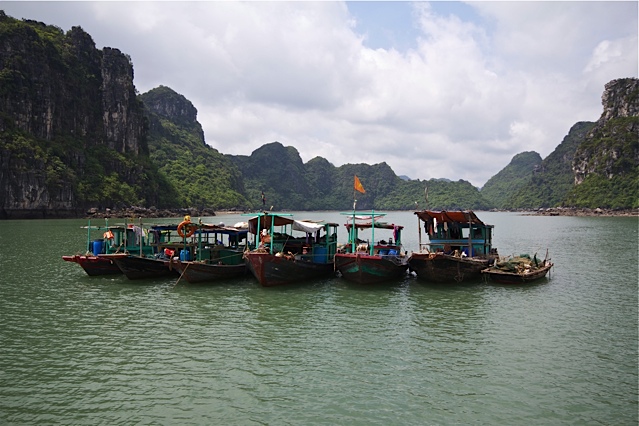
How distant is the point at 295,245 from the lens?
2503cm

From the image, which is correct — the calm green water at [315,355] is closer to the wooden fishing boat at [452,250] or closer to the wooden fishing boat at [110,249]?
the wooden fishing boat at [452,250]

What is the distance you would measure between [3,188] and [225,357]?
3592 inches

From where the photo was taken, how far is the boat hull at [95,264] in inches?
931

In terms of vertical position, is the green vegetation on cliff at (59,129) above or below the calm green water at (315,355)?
above

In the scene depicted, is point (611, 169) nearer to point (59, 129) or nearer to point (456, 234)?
point (456, 234)

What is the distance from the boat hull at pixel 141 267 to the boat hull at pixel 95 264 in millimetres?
1467

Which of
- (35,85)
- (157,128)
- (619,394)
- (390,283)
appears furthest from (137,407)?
(157,128)

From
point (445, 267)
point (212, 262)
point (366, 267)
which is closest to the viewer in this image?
point (366, 267)

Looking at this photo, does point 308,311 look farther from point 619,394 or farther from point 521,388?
point 619,394

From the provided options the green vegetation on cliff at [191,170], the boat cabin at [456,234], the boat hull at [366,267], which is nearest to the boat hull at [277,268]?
the boat hull at [366,267]

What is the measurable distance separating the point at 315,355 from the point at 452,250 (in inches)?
604

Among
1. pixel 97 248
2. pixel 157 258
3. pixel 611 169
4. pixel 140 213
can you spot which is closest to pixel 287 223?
pixel 157 258

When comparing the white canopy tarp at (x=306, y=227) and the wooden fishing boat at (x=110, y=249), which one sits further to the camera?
the wooden fishing boat at (x=110, y=249)

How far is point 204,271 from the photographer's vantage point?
2206 cm
